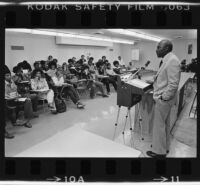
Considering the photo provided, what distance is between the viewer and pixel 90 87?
6.21 meters

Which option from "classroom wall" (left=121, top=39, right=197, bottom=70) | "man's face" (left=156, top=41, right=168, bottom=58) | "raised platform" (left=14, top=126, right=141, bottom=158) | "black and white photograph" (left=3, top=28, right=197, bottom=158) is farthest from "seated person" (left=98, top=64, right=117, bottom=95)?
"raised platform" (left=14, top=126, right=141, bottom=158)

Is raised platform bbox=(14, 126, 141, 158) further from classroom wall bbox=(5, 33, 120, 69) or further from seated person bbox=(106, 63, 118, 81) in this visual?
seated person bbox=(106, 63, 118, 81)

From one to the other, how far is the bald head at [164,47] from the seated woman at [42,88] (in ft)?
8.63

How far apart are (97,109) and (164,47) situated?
2798mm

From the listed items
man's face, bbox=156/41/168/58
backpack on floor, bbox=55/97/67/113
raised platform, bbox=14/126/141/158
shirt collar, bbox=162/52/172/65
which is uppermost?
man's face, bbox=156/41/168/58

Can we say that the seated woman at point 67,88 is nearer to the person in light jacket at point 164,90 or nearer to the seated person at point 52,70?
the seated person at point 52,70

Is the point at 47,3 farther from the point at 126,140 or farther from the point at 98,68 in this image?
the point at 98,68

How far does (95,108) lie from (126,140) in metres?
1.97

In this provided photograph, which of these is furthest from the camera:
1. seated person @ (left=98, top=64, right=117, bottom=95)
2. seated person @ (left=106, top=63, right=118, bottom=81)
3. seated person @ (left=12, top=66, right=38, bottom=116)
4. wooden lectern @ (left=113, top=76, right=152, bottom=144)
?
seated person @ (left=106, top=63, right=118, bottom=81)

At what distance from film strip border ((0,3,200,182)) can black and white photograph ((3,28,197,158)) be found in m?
0.13

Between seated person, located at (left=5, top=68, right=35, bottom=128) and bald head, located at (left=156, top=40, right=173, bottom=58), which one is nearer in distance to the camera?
bald head, located at (left=156, top=40, right=173, bottom=58)

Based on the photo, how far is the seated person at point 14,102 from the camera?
332 centimetres

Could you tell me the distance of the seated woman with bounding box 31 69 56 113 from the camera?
4.35 m

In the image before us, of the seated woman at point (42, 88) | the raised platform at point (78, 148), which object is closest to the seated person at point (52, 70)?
the seated woman at point (42, 88)
